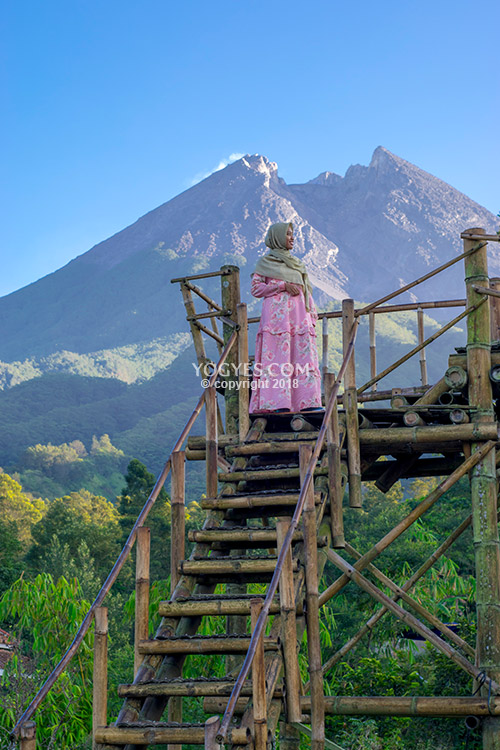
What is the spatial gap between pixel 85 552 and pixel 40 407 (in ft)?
Result: 217

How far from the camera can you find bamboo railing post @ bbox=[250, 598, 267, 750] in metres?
4.82

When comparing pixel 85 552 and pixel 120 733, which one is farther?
pixel 85 552

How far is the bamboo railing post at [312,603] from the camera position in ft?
19.8

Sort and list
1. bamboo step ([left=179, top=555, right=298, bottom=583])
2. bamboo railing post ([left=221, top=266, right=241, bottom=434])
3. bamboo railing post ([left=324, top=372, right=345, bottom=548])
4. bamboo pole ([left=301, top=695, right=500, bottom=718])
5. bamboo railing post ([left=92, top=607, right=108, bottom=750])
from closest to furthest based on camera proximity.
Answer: bamboo railing post ([left=92, top=607, right=108, bottom=750]), bamboo step ([left=179, top=555, right=298, bottom=583]), bamboo pole ([left=301, top=695, right=500, bottom=718]), bamboo railing post ([left=324, top=372, right=345, bottom=548]), bamboo railing post ([left=221, top=266, right=241, bottom=434])

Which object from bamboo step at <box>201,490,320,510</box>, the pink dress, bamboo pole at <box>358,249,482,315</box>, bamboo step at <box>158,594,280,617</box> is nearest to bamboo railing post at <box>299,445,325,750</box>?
bamboo step at <box>158,594,280,617</box>

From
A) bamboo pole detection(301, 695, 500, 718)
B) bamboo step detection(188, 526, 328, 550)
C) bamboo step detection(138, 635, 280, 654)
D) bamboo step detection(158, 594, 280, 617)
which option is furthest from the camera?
bamboo pole detection(301, 695, 500, 718)

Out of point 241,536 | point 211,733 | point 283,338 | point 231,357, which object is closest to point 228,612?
point 241,536

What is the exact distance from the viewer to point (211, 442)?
7.28m

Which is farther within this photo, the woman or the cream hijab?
the cream hijab

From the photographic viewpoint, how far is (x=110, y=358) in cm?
11350

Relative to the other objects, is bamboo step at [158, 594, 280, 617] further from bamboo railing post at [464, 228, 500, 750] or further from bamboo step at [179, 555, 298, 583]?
bamboo railing post at [464, 228, 500, 750]

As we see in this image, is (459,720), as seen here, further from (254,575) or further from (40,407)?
(40,407)

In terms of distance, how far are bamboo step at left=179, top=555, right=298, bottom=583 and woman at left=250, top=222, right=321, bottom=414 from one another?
6.88 feet

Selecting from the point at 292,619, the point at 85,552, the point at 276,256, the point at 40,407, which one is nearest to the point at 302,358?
the point at 276,256
